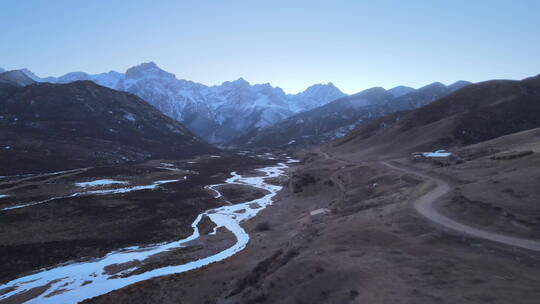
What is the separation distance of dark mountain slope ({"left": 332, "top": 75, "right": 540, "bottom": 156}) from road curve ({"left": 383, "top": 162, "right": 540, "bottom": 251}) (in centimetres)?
6750

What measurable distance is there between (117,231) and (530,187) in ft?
195

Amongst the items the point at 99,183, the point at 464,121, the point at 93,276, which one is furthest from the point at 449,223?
the point at 464,121

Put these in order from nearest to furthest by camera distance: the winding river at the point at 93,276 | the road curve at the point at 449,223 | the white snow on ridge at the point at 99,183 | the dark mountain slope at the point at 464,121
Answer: the road curve at the point at 449,223 → the winding river at the point at 93,276 → the white snow on ridge at the point at 99,183 → the dark mountain slope at the point at 464,121

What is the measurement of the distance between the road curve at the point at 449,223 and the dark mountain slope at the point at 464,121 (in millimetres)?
67497

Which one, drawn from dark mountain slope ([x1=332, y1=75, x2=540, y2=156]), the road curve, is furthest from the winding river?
dark mountain slope ([x1=332, y1=75, x2=540, y2=156])

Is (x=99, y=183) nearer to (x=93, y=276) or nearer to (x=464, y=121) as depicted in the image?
(x=93, y=276)

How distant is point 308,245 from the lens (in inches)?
1331

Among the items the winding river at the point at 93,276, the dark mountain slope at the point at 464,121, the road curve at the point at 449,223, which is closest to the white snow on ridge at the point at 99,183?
the winding river at the point at 93,276

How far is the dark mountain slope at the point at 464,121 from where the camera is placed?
11000cm

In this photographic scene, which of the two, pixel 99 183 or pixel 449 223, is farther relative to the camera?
pixel 99 183

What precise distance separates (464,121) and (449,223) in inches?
4000

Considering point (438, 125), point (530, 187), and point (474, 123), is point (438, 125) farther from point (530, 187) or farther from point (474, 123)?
point (530, 187)

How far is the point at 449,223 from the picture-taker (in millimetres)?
→ 31906

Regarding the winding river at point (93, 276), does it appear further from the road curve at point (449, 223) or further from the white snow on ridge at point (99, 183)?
the white snow on ridge at point (99, 183)
